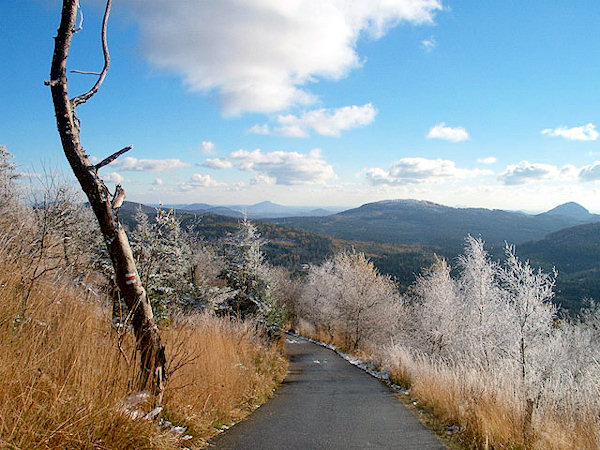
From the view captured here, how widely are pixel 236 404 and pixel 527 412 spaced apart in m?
4.12

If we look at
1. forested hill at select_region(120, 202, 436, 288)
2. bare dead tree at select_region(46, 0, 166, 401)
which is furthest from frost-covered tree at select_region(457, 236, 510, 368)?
forested hill at select_region(120, 202, 436, 288)

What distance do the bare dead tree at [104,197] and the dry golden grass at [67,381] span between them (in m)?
0.28

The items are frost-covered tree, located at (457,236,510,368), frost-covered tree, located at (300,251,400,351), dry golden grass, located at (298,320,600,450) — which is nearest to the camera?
dry golden grass, located at (298,320,600,450)

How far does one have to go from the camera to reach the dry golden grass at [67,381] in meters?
2.20

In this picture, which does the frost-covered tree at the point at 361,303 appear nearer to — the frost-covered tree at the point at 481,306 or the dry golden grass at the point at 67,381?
the frost-covered tree at the point at 481,306

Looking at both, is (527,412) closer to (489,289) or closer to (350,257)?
(489,289)

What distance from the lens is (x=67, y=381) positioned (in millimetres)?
2604

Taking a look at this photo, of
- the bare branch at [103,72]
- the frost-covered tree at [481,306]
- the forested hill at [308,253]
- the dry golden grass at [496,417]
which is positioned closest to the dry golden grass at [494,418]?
the dry golden grass at [496,417]

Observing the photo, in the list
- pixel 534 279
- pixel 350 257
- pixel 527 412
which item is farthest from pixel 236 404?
pixel 350 257

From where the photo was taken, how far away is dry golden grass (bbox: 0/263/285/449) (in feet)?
7.20

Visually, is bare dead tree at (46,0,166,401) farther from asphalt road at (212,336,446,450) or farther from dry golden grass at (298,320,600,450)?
dry golden grass at (298,320,600,450)

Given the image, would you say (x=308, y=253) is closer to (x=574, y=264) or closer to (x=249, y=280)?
(x=574, y=264)

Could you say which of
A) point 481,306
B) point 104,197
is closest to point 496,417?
point 104,197

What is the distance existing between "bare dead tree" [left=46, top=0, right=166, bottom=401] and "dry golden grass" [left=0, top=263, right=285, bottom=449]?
280 millimetres
